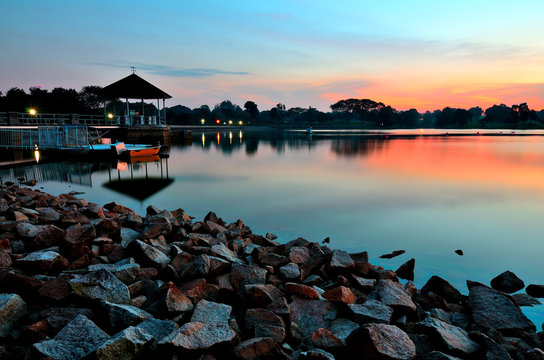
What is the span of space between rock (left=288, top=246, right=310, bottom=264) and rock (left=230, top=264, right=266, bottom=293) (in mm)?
1150

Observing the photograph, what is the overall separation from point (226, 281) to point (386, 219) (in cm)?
802

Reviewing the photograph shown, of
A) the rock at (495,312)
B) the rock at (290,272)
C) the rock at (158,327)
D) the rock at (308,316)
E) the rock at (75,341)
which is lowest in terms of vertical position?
the rock at (495,312)

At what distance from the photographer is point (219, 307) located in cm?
382

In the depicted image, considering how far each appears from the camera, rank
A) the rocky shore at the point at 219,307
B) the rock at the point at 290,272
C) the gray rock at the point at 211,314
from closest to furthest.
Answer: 1. the rocky shore at the point at 219,307
2. the gray rock at the point at 211,314
3. the rock at the point at 290,272

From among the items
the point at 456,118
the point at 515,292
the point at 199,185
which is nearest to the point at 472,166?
the point at 199,185

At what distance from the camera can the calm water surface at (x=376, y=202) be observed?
854 cm

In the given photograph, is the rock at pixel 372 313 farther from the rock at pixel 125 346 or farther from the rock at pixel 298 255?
the rock at pixel 125 346

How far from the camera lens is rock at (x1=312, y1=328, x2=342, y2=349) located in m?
3.46

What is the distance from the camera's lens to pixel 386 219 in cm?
1148

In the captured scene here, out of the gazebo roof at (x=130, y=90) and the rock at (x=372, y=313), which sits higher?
the gazebo roof at (x=130, y=90)

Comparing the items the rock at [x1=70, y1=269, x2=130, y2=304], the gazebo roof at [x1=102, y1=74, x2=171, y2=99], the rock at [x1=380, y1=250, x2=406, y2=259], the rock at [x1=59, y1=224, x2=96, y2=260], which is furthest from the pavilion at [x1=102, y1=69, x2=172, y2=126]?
the rock at [x1=70, y1=269, x2=130, y2=304]

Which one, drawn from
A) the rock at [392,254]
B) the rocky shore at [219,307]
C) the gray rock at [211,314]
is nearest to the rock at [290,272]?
the rocky shore at [219,307]

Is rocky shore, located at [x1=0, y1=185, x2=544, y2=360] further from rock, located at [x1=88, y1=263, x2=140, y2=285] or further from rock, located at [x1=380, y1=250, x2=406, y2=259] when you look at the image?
rock, located at [x1=380, y1=250, x2=406, y2=259]

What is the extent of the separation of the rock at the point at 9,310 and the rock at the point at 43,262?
1012 millimetres
